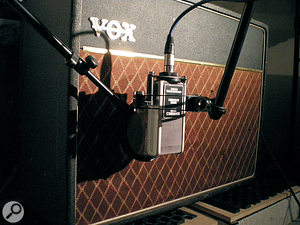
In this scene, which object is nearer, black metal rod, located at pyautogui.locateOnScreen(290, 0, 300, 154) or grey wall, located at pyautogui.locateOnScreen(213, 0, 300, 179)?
black metal rod, located at pyautogui.locateOnScreen(290, 0, 300, 154)

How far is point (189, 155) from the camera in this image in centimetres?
87

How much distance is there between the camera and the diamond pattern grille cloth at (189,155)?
69 centimetres

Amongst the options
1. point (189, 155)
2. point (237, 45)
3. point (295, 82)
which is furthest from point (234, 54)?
point (295, 82)

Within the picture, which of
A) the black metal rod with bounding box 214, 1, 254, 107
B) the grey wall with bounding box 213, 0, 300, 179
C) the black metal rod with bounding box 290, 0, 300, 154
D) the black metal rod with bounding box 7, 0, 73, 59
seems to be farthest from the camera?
the grey wall with bounding box 213, 0, 300, 179

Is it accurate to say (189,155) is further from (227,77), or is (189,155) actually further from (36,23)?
(36,23)

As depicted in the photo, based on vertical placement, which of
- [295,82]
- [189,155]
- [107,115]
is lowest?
[189,155]

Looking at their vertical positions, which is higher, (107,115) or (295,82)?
(295,82)

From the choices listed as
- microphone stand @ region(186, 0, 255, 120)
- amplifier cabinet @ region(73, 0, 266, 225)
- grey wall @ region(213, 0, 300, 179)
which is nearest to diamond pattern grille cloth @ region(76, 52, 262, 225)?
amplifier cabinet @ region(73, 0, 266, 225)

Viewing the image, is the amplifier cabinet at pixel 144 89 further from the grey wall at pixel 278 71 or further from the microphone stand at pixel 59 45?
the grey wall at pixel 278 71

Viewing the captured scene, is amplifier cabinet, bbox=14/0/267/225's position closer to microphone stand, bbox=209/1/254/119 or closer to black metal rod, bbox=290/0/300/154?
microphone stand, bbox=209/1/254/119

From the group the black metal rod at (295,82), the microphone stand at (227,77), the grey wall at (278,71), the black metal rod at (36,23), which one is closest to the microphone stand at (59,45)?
the black metal rod at (36,23)

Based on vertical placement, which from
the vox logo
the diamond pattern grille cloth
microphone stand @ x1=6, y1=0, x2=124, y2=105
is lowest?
the diamond pattern grille cloth

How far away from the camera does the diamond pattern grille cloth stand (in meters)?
0.69

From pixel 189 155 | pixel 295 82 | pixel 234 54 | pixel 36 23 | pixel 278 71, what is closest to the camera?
pixel 36 23
